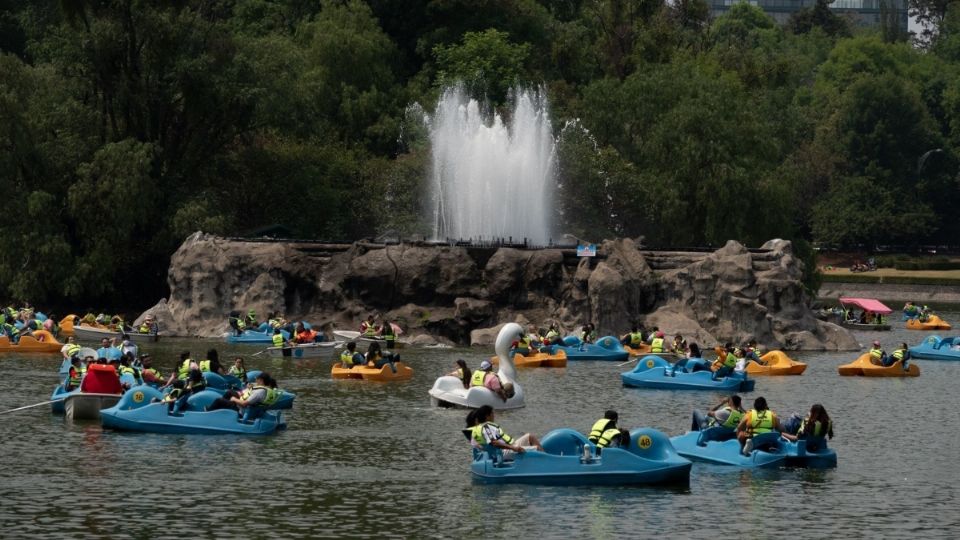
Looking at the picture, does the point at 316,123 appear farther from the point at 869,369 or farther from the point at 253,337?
the point at 869,369

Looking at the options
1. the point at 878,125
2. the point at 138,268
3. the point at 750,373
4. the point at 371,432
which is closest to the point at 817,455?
the point at 371,432

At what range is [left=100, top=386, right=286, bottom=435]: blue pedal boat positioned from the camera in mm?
41219

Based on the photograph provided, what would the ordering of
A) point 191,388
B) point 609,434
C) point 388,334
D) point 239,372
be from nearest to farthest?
point 609,434, point 191,388, point 239,372, point 388,334

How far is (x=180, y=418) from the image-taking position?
41312 mm

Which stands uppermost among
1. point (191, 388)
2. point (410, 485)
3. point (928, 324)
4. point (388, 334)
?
point (928, 324)

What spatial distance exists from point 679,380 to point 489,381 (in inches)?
404

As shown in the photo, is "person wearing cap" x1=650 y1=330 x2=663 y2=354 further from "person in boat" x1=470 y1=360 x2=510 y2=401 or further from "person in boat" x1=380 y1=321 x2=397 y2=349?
"person in boat" x1=470 y1=360 x2=510 y2=401

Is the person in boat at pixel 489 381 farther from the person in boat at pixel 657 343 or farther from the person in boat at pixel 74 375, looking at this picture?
the person in boat at pixel 657 343

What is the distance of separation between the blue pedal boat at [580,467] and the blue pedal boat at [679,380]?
67.4 ft

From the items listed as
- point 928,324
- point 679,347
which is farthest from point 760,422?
point 928,324

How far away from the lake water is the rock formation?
70.4 ft

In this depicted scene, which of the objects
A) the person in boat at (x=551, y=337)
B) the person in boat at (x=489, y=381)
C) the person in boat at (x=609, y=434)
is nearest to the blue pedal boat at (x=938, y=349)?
the person in boat at (x=551, y=337)

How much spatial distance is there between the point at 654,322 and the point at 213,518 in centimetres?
4321

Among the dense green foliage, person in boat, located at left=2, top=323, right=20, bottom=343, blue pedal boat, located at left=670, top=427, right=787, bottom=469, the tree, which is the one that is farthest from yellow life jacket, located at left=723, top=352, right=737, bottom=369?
the tree
